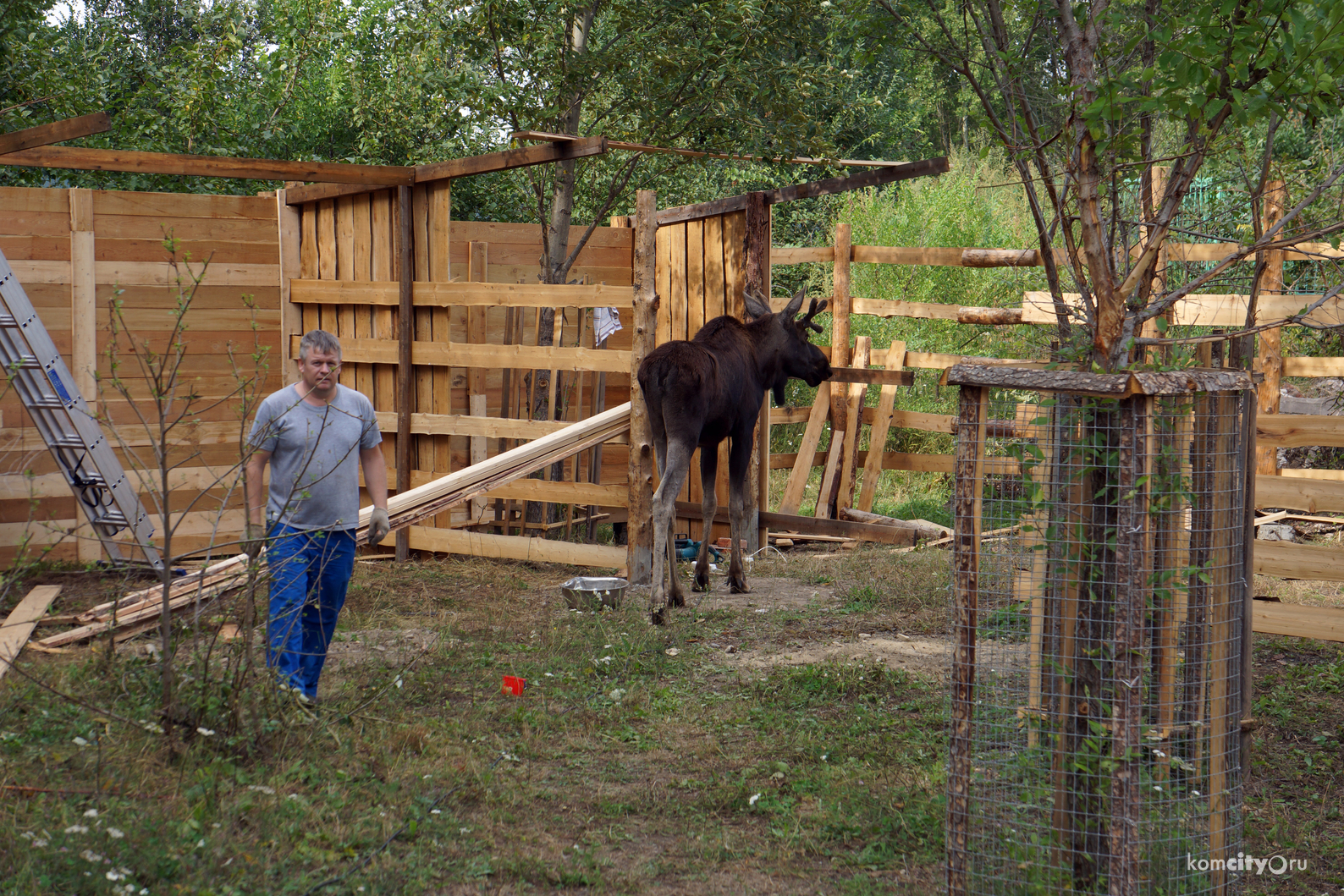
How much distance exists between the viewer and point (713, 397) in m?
7.51

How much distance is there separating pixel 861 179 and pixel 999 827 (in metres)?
6.09

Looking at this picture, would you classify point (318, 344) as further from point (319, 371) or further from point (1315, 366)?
point (1315, 366)

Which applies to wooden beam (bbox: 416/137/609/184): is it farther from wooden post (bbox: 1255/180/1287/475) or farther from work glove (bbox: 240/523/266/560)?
wooden post (bbox: 1255/180/1287/475)

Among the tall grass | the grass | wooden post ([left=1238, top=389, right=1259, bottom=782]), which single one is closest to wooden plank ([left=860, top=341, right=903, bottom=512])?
the tall grass

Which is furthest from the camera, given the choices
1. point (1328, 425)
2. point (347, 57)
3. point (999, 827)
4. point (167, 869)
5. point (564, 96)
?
point (347, 57)

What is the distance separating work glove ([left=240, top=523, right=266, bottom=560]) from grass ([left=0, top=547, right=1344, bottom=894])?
60cm

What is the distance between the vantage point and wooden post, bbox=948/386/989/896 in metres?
3.33

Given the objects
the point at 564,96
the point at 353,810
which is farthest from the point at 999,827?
the point at 564,96

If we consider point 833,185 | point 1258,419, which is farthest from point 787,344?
point 1258,419

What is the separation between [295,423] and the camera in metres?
4.94

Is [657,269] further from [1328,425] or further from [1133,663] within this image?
[1133,663]

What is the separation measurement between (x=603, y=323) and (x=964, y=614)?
7.49 meters

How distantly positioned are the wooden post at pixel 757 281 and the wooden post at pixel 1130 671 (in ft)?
18.3

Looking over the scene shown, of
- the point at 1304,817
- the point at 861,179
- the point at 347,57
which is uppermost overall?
the point at 347,57
